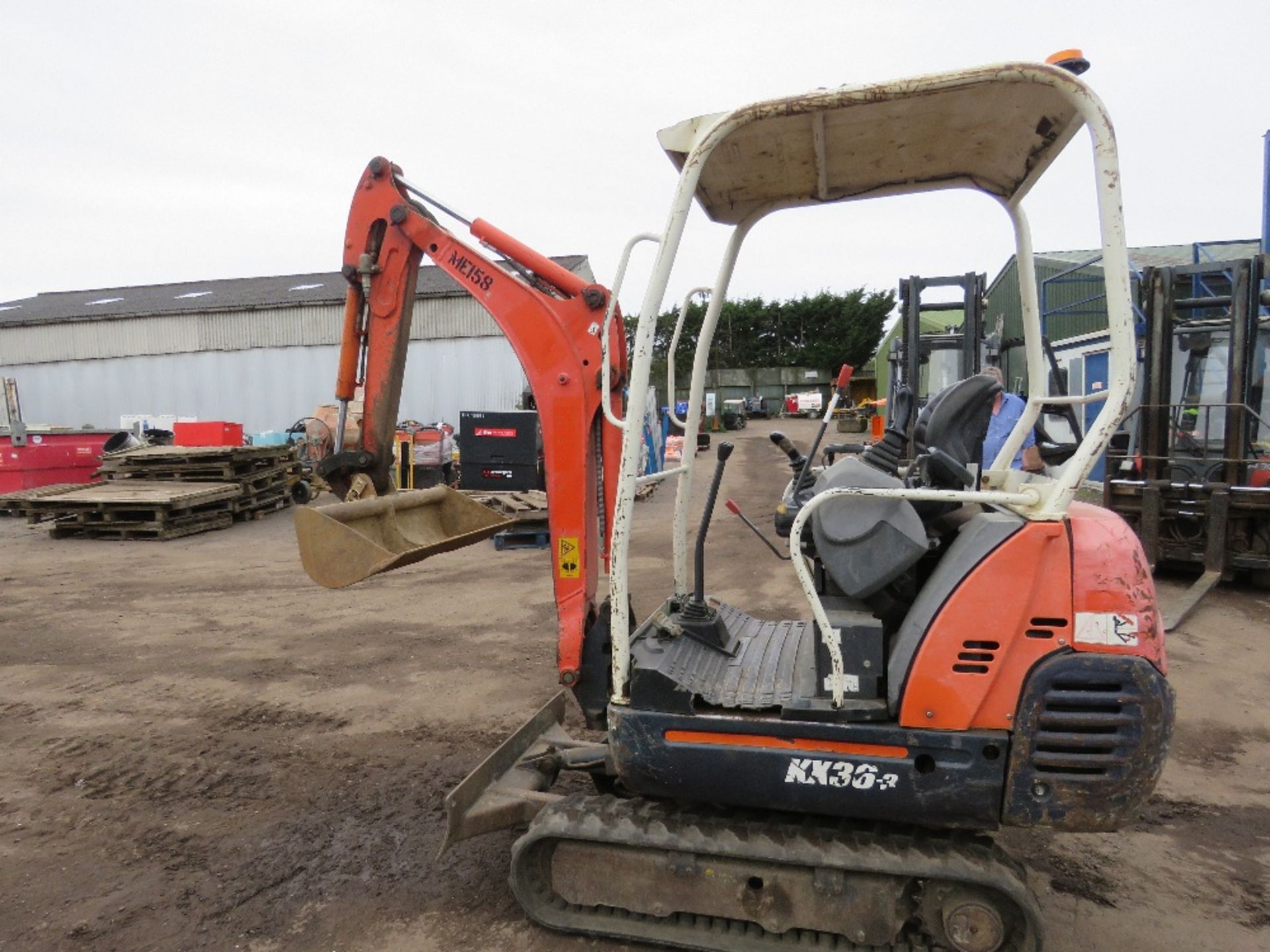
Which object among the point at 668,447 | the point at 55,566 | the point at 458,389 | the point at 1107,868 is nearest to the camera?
the point at 1107,868

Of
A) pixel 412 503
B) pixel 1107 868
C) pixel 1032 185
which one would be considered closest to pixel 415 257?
pixel 412 503

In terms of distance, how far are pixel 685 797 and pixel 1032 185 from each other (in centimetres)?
254

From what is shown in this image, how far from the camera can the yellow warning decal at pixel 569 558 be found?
336cm

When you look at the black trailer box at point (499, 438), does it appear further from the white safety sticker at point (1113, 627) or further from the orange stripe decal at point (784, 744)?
the white safety sticker at point (1113, 627)

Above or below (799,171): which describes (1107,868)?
below

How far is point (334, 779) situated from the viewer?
13.7 feet

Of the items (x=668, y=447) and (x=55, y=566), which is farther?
(x=668, y=447)

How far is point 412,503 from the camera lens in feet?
13.8

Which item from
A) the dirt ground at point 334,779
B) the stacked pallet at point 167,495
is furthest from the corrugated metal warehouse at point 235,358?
the dirt ground at point 334,779

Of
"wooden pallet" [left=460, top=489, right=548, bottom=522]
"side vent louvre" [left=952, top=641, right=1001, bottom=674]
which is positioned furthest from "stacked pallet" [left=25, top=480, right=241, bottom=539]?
"side vent louvre" [left=952, top=641, right=1001, bottom=674]

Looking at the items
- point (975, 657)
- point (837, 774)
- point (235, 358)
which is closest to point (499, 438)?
point (837, 774)

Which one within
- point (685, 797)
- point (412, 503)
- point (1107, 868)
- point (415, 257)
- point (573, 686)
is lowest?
point (1107, 868)

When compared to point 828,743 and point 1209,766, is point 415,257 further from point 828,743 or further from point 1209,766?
point 1209,766

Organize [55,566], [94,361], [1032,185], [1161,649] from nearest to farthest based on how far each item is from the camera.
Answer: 1. [1161,649]
2. [1032,185]
3. [55,566]
4. [94,361]
